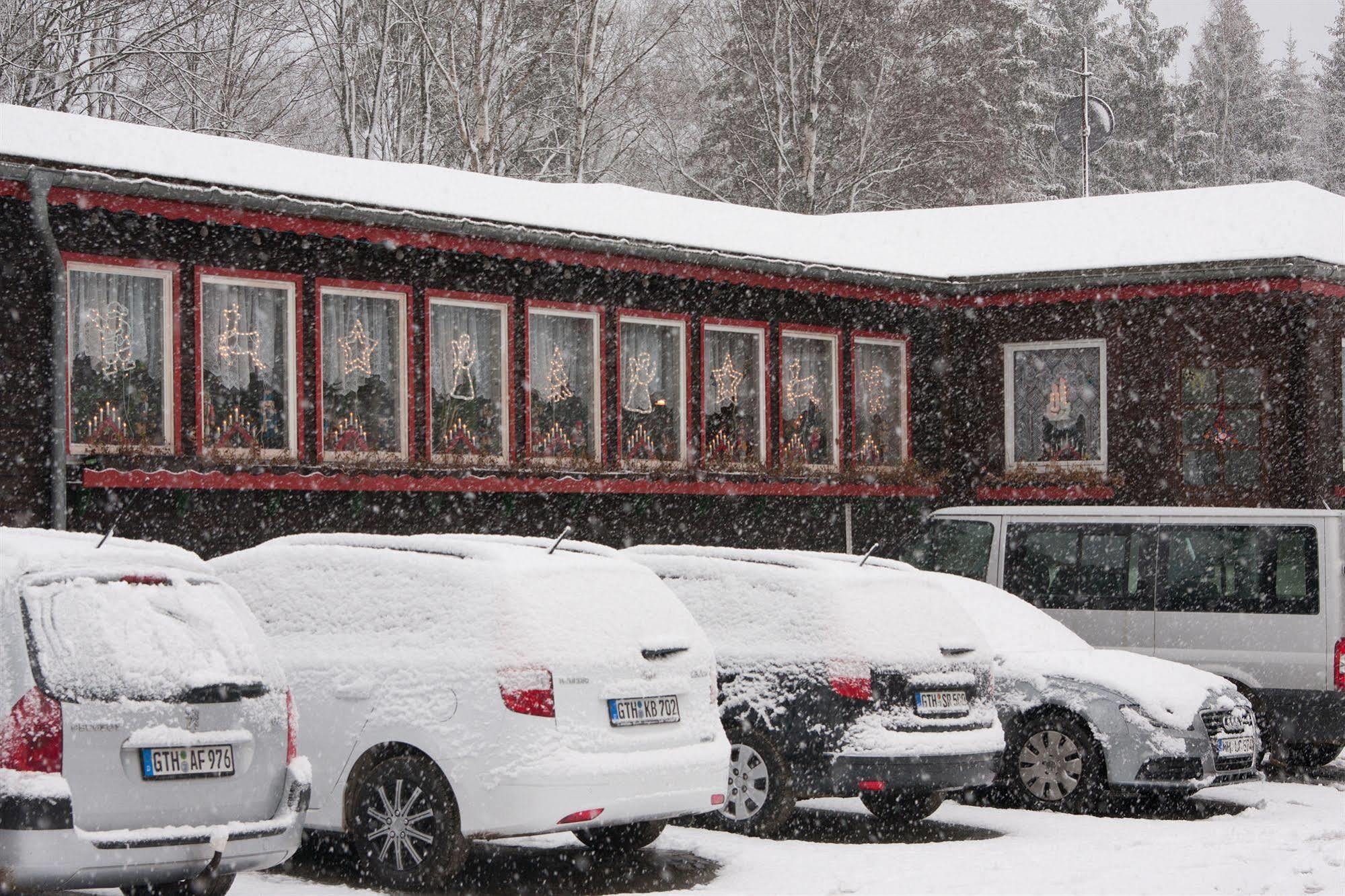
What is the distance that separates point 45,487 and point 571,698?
7.41 metres

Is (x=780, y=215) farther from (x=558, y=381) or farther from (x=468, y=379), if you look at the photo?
(x=468, y=379)

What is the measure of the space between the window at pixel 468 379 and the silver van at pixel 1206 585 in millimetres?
4709

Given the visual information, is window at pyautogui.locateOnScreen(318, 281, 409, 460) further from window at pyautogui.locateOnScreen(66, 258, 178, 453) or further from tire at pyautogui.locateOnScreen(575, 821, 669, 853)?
tire at pyautogui.locateOnScreen(575, 821, 669, 853)

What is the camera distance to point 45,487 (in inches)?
568

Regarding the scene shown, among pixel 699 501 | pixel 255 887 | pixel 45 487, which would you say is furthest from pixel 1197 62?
pixel 255 887

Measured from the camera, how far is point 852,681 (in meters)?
10.3

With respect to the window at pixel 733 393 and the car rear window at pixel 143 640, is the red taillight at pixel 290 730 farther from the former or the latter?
the window at pixel 733 393

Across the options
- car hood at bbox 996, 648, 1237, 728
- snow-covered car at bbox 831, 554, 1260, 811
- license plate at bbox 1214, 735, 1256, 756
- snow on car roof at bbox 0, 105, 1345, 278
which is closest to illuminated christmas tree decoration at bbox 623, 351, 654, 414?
snow on car roof at bbox 0, 105, 1345, 278

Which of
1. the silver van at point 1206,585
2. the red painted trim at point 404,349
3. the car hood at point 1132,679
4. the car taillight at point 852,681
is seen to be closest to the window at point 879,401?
the silver van at point 1206,585

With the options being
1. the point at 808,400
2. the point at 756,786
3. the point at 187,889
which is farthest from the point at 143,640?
the point at 808,400

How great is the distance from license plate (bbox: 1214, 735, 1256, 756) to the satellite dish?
1866cm

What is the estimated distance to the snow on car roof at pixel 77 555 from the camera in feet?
23.5

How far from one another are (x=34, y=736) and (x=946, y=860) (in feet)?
17.1

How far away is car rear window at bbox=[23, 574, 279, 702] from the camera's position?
6977 mm
